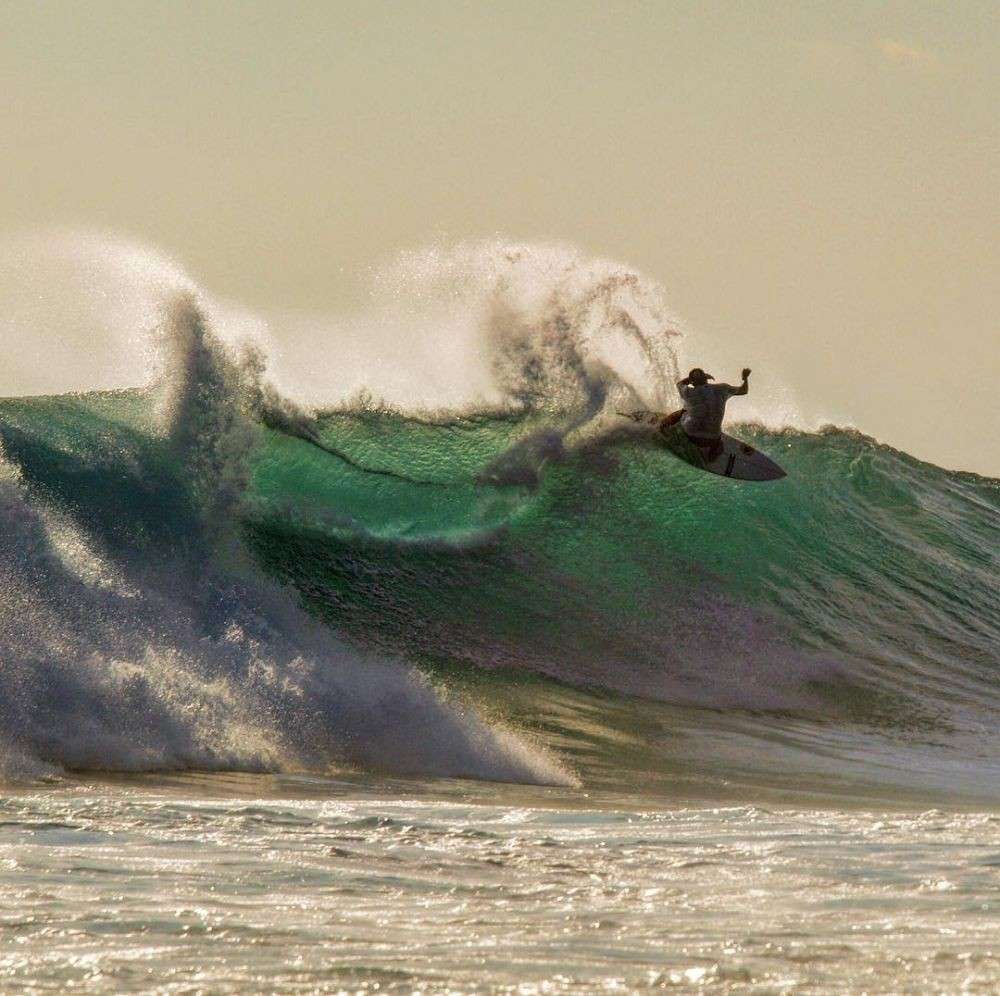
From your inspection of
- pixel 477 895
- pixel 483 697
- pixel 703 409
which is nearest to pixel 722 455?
pixel 703 409

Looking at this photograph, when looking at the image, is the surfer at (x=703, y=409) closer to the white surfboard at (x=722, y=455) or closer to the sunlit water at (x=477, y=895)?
the white surfboard at (x=722, y=455)

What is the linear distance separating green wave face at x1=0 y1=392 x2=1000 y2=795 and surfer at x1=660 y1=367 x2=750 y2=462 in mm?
295

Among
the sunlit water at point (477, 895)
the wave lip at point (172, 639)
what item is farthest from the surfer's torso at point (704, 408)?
the sunlit water at point (477, 895)

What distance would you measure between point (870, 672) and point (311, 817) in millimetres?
6714

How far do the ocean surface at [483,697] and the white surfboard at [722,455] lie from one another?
0.15 metres

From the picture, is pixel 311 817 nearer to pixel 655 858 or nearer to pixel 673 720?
pixel 655 858

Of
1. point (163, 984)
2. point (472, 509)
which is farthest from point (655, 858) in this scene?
point (472, 509)

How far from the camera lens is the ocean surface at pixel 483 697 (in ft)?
17.6

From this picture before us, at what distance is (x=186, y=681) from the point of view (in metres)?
9.64

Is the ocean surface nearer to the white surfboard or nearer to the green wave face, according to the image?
the green wave face

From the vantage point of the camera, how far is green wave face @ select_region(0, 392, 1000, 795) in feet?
36.4

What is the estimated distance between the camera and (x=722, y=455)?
15.7 m

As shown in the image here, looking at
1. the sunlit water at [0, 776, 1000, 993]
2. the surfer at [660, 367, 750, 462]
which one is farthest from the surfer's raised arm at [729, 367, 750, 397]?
the sunlit water at [0, 776, 1000, 993]

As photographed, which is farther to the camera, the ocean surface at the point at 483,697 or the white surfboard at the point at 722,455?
the white surfboard at the point at 722,455
